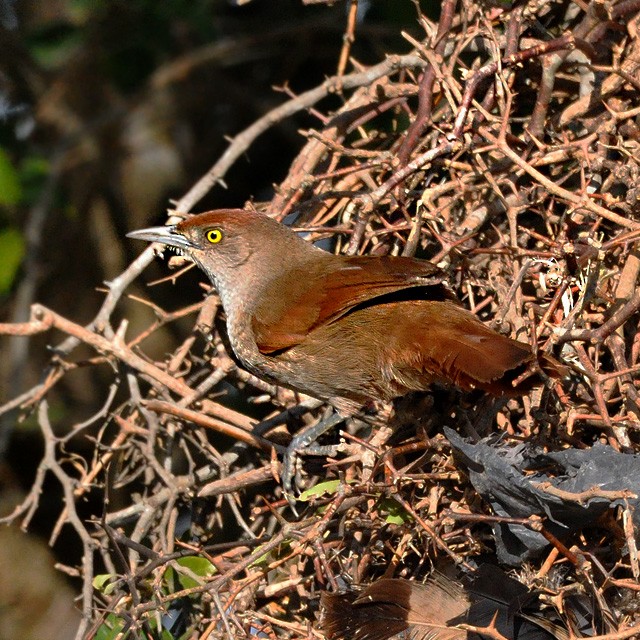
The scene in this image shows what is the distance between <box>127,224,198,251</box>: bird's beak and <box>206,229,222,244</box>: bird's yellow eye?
0.06 metres

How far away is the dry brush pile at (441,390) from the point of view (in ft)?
8.37

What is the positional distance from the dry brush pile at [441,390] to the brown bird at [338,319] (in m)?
0.09

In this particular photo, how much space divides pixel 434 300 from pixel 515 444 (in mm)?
569

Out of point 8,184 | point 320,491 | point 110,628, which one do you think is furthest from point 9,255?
point 320,491

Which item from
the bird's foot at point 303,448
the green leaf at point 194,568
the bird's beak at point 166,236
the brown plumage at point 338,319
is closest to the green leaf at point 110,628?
the green leaf at point 194,568

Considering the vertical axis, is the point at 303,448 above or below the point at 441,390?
below

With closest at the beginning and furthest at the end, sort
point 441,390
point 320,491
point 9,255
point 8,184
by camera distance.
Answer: point 320,491, point 441,390, point 8,184, point 9,255

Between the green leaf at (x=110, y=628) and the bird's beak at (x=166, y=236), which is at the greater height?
the bird's beak at (x=166, y=236)

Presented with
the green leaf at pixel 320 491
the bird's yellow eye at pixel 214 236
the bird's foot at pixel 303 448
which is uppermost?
the bird's yellow eye at pixel 214 236

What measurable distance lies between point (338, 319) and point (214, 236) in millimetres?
696

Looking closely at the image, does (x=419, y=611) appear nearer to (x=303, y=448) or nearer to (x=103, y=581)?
(x=303, y=448)

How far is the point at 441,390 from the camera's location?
294cm

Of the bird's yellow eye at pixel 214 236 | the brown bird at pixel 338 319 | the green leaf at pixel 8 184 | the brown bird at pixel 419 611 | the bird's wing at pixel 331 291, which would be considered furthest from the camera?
the green leaf at pixel 8 184

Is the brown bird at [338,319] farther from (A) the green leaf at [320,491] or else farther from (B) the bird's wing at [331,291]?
(A) the green leaf at [320,491]
